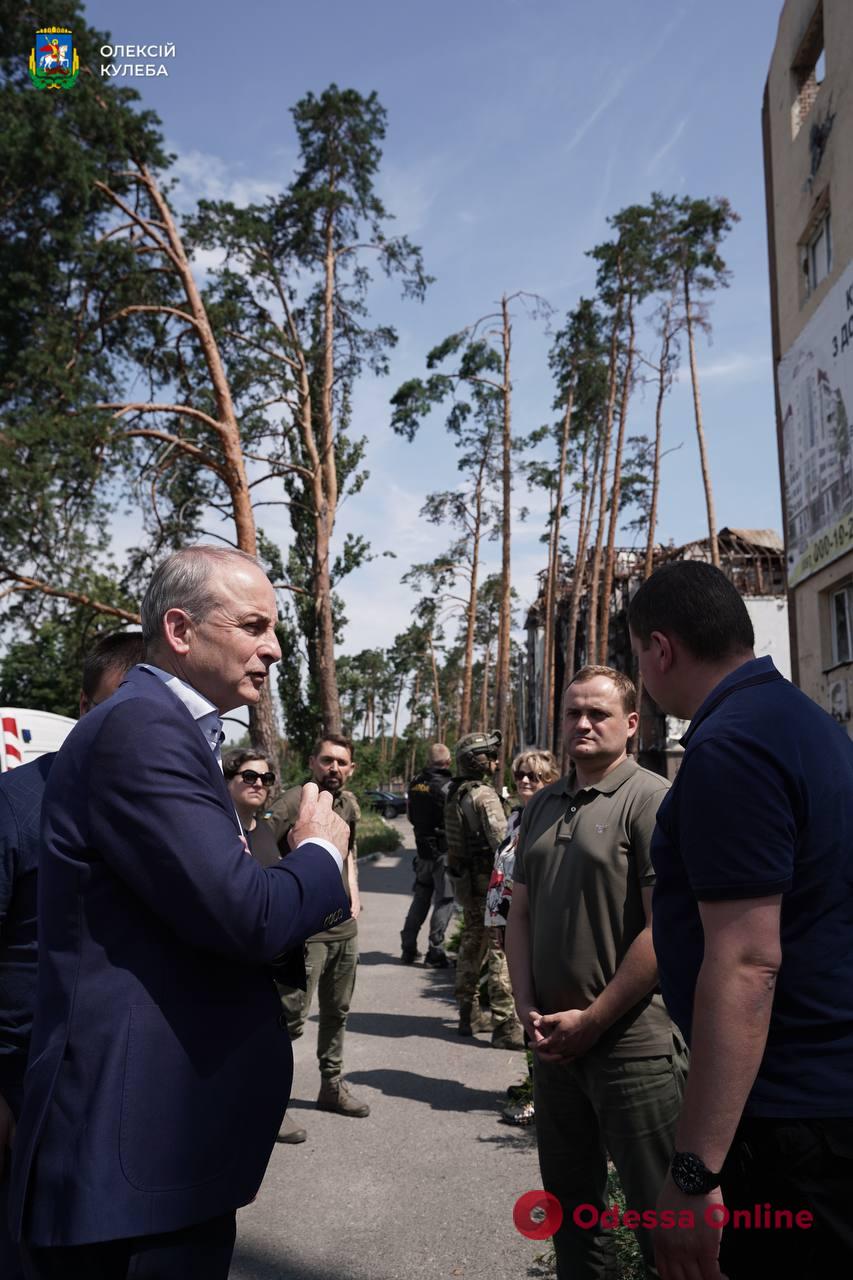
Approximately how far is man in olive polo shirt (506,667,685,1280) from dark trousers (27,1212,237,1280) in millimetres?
1423

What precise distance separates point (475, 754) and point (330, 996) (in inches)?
A: 90.3

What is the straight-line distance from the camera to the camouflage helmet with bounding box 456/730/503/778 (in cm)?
734

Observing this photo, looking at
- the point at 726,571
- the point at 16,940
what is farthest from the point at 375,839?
the point at 16,940

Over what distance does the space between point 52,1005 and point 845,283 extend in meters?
15.3

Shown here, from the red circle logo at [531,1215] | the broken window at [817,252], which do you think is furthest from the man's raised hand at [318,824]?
the broken window at [817,252]

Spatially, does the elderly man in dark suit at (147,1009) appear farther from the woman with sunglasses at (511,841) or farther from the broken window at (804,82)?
the broken window at (804,82)

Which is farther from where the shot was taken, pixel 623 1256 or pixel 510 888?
pixel 510 888

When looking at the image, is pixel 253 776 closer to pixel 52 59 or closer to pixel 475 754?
pixel 475 754

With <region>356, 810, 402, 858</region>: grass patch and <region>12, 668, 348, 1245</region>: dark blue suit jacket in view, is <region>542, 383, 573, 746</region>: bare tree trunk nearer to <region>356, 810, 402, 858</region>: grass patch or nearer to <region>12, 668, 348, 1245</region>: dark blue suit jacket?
<region>356, 810, 402, 858</region>: grass patch

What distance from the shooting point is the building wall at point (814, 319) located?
1395 cm

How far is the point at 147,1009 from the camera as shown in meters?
1.62

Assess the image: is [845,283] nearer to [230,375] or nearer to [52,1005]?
[230,375]

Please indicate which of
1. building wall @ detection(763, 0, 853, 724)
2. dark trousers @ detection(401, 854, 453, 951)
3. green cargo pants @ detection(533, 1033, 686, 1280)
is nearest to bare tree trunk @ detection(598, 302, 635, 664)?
building wall @ detection(763, 0, 853, 724)

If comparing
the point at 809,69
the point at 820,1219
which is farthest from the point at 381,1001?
the point at 809,69
